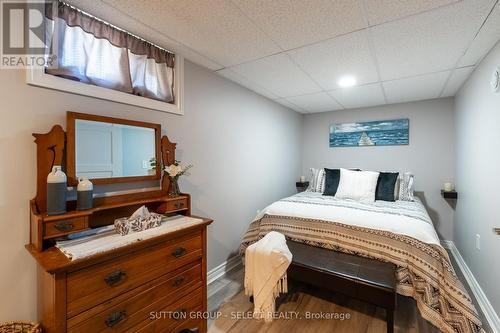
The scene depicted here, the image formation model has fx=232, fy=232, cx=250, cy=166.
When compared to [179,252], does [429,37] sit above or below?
above

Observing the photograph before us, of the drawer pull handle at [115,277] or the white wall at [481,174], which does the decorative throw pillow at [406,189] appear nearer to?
the white wall at [481,174]

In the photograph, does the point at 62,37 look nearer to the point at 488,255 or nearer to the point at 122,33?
the point at 122,33

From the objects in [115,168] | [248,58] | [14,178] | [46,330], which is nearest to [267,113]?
[248,58]

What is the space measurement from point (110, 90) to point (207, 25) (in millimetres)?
798

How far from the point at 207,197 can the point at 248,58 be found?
1.39m

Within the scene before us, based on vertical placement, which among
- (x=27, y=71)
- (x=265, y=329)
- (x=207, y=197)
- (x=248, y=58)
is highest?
(x=248, y=58)

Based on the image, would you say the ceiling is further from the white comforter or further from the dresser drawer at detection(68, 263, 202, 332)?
the dresser drawer at detection(68, 263, 202, 332)

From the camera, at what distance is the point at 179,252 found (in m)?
1.52

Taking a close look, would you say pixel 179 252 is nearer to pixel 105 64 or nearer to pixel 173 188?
pixel 173 188

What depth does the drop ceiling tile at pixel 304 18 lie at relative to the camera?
136cm

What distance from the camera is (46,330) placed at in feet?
3.63

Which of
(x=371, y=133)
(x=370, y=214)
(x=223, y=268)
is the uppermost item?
(x=371, y=133)

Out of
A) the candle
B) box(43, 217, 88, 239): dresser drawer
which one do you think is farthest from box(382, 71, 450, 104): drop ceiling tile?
box(43, 217, 88, 239): dresser drawer

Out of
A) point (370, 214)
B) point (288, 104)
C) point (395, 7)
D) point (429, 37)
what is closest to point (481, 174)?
point (370, 214)
